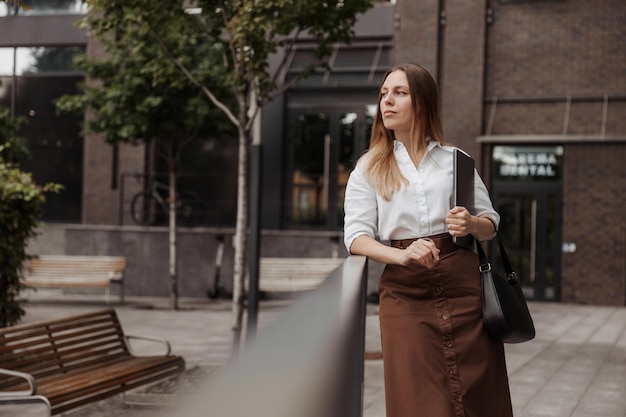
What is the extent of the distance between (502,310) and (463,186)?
15.1 inches

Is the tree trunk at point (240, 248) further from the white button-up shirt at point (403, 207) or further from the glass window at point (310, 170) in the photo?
the glass window at point (310, 170)

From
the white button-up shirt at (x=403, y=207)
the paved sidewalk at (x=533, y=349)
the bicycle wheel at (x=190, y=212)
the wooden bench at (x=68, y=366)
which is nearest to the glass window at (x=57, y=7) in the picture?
the bicycle wheel at (x=190, y=212)

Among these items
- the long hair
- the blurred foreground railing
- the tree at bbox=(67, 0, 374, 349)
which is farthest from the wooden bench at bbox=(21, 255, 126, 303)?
the blurred foreground railing

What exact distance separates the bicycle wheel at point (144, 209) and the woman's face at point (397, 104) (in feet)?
55.3

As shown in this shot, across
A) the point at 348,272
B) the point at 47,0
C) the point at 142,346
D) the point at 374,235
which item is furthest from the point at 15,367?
the point at 47,0

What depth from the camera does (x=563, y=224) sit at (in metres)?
18.4

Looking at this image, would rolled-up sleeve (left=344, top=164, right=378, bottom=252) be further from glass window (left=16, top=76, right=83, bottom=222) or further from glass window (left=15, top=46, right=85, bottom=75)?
glass window (left=16, top=76, right=83, bottom=222)

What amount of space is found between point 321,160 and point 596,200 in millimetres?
5744

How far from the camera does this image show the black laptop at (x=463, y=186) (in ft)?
8.80

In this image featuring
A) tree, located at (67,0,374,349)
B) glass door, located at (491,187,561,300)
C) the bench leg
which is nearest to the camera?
the bench leg

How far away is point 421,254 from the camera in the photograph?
8.25ft

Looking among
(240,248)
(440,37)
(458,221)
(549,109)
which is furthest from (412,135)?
(440,37)

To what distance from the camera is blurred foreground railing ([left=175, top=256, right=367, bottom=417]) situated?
1188 millimetres

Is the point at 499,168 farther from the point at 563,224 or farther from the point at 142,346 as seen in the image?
the point at 142,346
